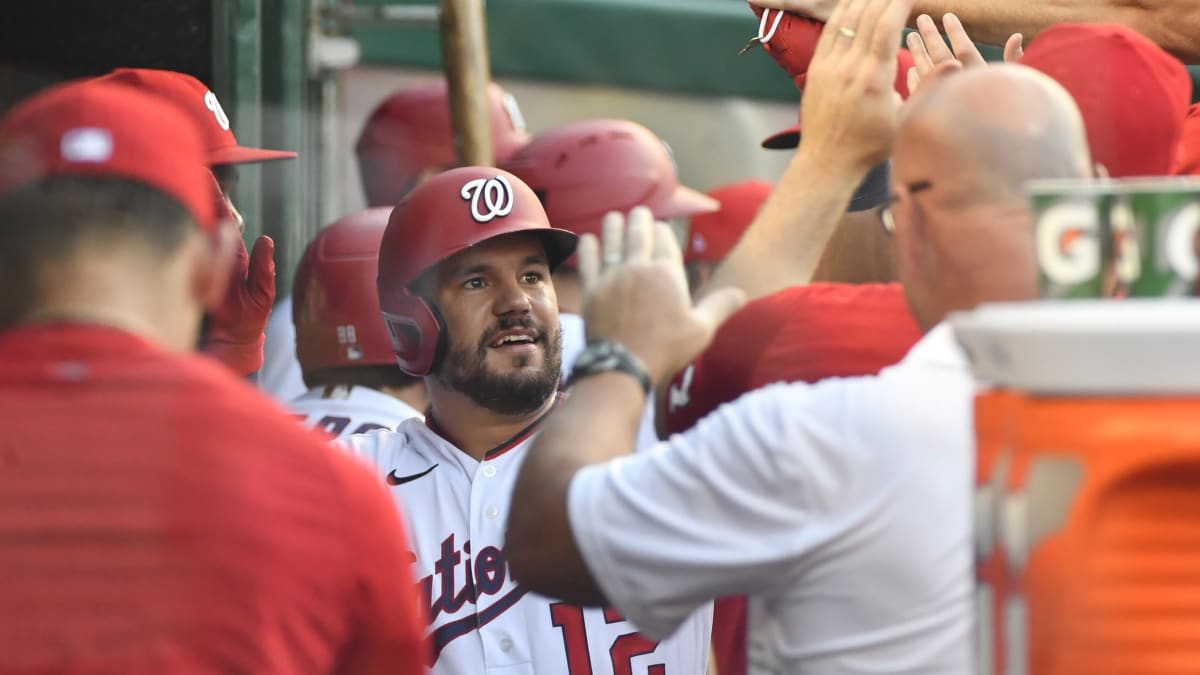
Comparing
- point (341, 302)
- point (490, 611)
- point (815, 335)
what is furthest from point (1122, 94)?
point (341, 302)

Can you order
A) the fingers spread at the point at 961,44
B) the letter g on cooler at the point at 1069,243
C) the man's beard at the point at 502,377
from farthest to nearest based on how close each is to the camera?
the man's beard at the point at 502,377, the fingers spread at the point at 961,44, the letter g on cooler at the point at 1069,243

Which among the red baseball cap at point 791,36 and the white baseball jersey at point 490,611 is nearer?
the red baseball cap at point 791,36

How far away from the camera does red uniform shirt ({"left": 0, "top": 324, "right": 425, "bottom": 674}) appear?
1927mm

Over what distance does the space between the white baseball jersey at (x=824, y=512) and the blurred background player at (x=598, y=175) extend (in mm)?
3749

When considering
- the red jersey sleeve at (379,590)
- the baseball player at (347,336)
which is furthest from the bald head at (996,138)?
the baseball player at (347,336)

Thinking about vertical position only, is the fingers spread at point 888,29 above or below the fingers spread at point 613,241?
above

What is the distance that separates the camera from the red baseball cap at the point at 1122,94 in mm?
2678

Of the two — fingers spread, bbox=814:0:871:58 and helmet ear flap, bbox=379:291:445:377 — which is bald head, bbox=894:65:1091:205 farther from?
helmet ear flap, bbox=379:291:445:377

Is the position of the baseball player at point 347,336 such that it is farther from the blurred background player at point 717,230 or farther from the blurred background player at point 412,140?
the blurred background player at point 717,230

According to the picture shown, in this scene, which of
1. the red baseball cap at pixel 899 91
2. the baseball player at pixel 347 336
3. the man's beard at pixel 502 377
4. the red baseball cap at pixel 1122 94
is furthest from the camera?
the baseball player at pixel 347 336

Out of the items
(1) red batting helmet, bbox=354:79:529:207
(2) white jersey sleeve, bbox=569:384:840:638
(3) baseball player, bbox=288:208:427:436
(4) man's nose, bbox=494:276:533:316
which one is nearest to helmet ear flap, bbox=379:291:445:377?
(4) man's nose, bbox=494:276:533:316

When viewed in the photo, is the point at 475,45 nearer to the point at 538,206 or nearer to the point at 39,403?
the point at 538,206

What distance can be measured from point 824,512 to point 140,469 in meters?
0.85

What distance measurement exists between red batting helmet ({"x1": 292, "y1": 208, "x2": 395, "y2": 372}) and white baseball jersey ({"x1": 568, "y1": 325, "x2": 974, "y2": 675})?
292 cm
